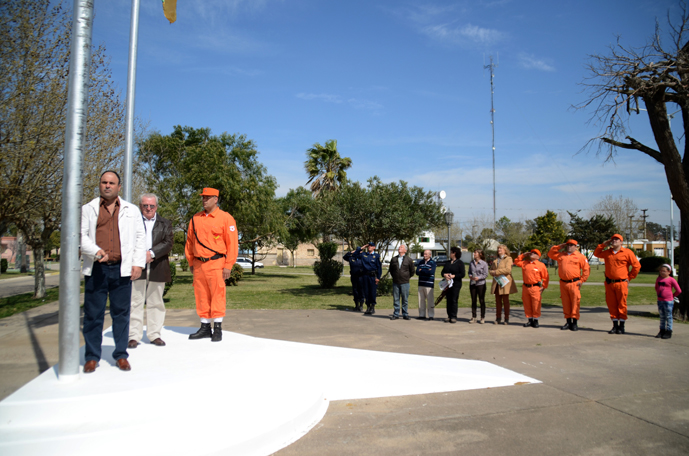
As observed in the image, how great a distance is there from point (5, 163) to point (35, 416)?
27.2 feet

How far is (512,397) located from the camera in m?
4.94

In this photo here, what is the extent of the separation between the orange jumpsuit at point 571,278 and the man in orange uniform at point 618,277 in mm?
493

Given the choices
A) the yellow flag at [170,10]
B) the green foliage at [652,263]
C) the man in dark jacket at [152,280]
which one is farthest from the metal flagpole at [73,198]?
the green foliage at [652,263]

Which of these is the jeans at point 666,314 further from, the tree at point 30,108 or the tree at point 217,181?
the tree at point 217,181

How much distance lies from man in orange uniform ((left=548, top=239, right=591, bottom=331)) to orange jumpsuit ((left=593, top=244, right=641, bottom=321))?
48 centimetres

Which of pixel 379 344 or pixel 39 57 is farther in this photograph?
pixel 39 57

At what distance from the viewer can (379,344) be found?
302 inches

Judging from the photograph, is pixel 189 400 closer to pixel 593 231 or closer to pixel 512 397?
pixel 512 397

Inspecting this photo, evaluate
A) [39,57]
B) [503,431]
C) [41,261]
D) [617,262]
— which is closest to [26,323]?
[39,57]

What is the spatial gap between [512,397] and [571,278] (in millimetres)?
5534

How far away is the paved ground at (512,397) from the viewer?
3.69m

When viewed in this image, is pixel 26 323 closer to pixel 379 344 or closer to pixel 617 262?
pixel 379 344

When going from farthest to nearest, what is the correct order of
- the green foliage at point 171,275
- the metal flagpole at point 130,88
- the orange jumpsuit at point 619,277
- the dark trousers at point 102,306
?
1. the green foliage at point 171,275
2. the orange jumpsuit at point 619,277
3. the metal flagpole at point 130,88
4. the dark trousers at point 102,306

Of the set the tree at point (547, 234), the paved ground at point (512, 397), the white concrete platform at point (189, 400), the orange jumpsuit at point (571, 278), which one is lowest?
the paved ground at point (512, 397)
